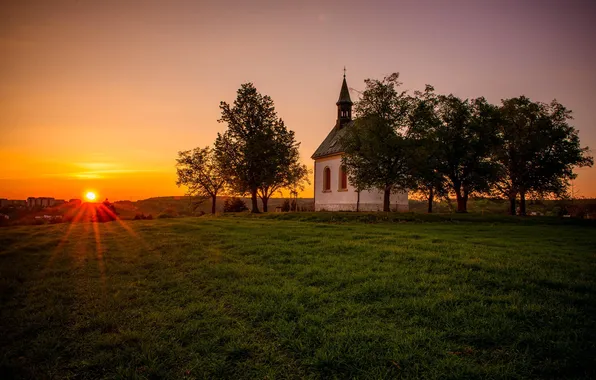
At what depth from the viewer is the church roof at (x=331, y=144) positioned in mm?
39469

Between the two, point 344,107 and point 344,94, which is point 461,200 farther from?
point 344,94

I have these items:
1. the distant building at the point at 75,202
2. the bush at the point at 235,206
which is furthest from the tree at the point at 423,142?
the distant building at the point at 75,202

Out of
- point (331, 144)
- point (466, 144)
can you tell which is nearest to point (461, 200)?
point (466, 144)

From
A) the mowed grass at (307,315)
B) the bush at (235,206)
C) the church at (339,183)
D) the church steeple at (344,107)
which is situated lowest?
the mowed grass at (307,315)

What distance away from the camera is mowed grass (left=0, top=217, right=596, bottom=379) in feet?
15.0

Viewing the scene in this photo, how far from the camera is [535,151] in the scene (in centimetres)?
3375

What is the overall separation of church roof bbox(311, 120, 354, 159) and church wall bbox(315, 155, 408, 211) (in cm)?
70

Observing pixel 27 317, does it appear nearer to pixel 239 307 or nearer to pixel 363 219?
pixel 239 307

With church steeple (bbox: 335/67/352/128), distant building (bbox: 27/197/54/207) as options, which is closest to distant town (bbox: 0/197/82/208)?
distant building (bbox: 27/197/54/207)

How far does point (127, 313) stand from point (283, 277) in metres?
3.85

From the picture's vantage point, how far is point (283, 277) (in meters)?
8.48

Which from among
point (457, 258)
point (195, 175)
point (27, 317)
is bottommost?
point (27, 317)

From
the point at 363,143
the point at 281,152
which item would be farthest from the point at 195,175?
the point at 363,143

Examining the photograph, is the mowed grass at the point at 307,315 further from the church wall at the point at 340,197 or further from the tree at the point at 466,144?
the tree at the point at 466,144
